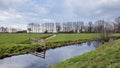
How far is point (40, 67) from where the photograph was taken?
909 inches

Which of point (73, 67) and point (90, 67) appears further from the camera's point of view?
point (73, 67)

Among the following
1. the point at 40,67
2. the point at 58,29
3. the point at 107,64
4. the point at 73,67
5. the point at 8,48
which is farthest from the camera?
the point at 58,29

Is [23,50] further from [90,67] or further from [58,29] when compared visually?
[58,29]

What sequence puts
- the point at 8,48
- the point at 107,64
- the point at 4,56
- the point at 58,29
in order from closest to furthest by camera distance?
the point at 107,64, the point at 4,56, the point at 8,48, the point at 58,29

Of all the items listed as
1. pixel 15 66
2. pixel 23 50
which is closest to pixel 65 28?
pixel 23 50

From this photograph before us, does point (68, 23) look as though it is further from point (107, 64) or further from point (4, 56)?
point (107, 64)

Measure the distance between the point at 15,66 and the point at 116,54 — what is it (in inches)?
551

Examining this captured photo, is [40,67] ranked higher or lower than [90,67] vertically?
lower

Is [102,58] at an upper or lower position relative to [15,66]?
upper

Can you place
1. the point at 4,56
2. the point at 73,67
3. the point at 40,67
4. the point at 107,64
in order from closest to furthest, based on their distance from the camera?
1. the point at 107,64
2. the point at 73,67
3. the point at 40,67
4. the point at 4,56

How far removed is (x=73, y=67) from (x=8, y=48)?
23.7 metres

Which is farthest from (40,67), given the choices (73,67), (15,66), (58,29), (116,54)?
(58,29)

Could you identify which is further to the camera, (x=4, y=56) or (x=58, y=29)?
(x=58, y=29)

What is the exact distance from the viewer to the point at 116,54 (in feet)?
49.7
